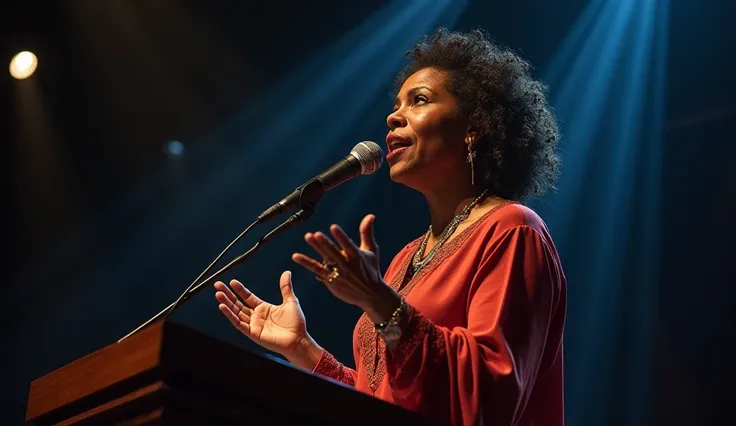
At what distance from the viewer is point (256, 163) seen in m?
4.69

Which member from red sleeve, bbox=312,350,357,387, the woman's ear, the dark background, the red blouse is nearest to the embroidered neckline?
the red blouse

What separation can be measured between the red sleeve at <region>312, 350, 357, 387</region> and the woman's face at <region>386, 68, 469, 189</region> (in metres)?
0.53

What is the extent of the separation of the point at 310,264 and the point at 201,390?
1.03ft

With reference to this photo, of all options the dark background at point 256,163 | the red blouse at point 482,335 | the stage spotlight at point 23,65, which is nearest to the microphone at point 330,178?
the red blouse at point 482,335

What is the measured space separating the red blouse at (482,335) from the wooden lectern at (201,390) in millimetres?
254

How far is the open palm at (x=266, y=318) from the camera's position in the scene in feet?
7.01

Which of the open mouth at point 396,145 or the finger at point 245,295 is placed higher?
the open mouth at point 396,145

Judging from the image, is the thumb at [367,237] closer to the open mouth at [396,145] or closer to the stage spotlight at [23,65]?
the open mouth at [396,145]

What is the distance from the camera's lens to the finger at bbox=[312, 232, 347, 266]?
133 centimetres

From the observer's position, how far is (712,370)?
3203mm

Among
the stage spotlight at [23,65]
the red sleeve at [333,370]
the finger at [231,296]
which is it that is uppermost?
the stage spotlight at [23,65]

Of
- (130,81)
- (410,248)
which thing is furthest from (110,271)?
(410,248)

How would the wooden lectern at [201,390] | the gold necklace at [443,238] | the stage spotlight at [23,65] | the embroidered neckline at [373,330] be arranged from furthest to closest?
the stage spotlight at [23,65] < the gold necklace at [443,238] < the embroidered neckline at [373,330] < the wooden lectern at [201,390]

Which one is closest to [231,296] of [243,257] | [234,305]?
[234,305]
